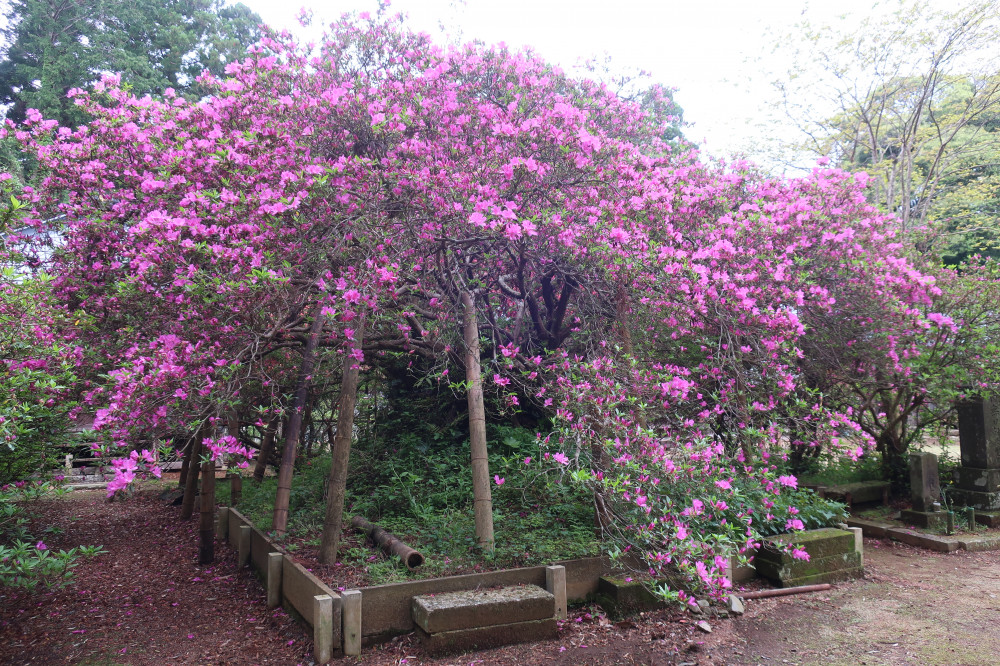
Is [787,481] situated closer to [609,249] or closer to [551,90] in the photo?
[609,249]

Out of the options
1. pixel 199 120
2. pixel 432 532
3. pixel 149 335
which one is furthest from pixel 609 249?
pixel 149 335

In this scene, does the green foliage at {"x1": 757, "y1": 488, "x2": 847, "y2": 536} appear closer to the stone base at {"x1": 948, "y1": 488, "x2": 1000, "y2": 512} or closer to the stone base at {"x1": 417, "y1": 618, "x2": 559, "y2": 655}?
the stone base at {"x1": 417, "y1": 618, "x2": 559, "y2": 655}

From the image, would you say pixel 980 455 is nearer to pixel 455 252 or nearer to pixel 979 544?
pixel 979 544

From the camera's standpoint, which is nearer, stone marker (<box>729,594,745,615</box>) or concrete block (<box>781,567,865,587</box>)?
stone marker (<box>729,594,745,615</box>)

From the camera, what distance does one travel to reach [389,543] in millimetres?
5242

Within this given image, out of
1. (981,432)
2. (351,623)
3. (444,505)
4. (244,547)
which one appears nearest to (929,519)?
(981,432)

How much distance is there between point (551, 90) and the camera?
255 inches

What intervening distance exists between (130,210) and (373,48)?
117 inches

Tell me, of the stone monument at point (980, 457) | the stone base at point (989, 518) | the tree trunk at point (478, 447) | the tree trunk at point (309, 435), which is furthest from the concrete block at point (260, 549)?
the stone monument at point (980, 457)

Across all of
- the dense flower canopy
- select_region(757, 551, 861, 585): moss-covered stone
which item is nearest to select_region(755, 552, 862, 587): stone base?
select_region(757, 551, 861, 585): moss-covered stone

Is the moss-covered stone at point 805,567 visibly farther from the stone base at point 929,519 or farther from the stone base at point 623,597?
the stone base at point 929,519

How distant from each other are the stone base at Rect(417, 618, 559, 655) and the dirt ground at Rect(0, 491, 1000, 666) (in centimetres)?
6

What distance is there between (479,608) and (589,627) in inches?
39.8

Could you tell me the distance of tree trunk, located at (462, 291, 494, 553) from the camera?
16.9 ft
